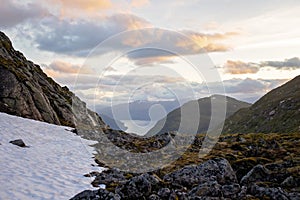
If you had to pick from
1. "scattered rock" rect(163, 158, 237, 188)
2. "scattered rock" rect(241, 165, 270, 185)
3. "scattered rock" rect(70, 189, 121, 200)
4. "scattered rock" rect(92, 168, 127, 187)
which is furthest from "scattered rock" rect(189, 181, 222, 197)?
"scattered rock" rect(92, 168, 127, 187)

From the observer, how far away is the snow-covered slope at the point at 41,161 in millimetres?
19297

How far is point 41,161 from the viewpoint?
26.9 m

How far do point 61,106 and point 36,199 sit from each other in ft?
151

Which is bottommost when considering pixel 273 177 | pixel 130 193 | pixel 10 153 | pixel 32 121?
pixel 273 177

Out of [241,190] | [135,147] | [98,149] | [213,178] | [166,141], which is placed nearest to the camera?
[241,190]

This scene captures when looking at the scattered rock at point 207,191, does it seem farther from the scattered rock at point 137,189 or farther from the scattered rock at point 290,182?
the scattered rock at point 290,182

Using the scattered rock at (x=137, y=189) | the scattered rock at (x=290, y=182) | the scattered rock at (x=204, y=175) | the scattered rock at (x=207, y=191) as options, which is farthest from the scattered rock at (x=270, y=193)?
the scattered rock at (x=137, y=189)

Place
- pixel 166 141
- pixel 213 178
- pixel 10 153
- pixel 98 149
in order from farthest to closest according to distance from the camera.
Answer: pixel 166 141 < pixel 98 149 < pixel 10 153 < pixel 213 178

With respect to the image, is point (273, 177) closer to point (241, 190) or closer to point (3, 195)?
point (241, 190)

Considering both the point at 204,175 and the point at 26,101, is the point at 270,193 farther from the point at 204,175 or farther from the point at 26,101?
the point at 26,101

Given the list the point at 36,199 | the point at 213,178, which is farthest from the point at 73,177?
the point at 213,178

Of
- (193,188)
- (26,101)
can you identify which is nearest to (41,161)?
(193,188)

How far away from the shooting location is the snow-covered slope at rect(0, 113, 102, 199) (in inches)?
760

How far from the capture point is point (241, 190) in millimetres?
20125
